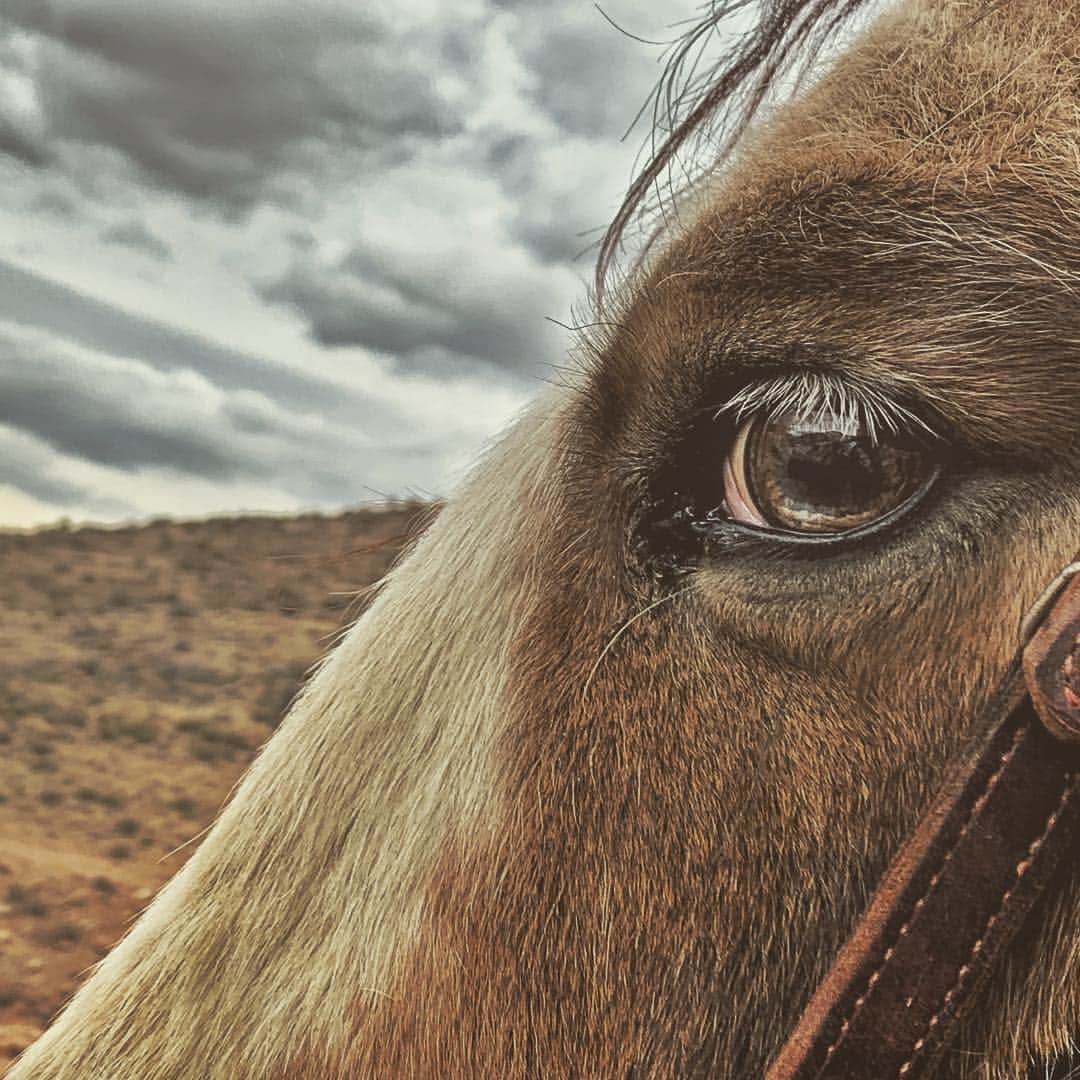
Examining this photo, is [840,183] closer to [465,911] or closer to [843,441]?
[843,441]

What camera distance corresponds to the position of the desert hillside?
700cm

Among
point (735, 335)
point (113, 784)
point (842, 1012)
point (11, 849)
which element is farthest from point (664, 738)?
point (113, 784)

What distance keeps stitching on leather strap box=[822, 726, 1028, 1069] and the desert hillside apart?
49.8 inches

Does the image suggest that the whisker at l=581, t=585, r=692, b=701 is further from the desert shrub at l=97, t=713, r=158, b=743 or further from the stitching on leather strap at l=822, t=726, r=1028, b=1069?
the desert shrub at l=97, t=713, r=158, b=743

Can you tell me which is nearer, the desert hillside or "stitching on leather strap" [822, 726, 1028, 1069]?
"stitching on leather strap" [822, 726, 1028, 1069]

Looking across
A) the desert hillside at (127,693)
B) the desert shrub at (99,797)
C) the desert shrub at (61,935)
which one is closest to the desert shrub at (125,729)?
the desert hillside at (127,693)

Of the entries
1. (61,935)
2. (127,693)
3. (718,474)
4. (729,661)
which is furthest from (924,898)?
(127,693)

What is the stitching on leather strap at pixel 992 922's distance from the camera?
42.7 inches

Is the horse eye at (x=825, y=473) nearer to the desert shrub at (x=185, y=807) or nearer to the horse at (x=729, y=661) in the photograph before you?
the horse at (x=729, y=661)

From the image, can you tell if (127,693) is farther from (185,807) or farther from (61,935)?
(61,935)

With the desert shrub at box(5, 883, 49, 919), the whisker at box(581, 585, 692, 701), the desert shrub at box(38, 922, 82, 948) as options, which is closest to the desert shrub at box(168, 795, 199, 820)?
the desert shrub at box(5, 883, 49, 919)

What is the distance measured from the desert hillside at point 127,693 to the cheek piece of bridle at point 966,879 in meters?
1.26

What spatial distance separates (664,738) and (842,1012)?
1.12 feet

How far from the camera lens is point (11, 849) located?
8.45 meters
